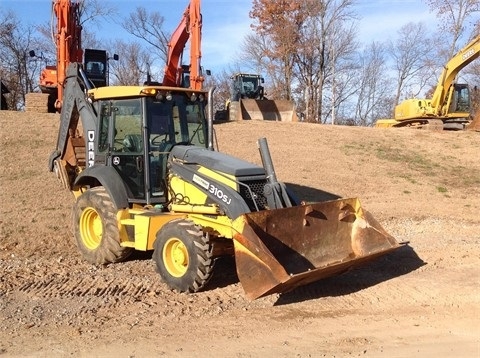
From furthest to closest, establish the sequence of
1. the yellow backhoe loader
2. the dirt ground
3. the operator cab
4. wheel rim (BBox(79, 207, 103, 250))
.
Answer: wheel rim (BBox(79, 207, 103, 250))
the operator cab
the yellow backhoe loader
the dirt ground

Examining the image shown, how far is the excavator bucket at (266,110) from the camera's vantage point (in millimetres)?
23609

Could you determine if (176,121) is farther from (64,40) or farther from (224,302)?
(64,40)

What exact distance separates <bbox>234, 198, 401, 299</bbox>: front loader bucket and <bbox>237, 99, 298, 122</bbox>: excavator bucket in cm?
1664

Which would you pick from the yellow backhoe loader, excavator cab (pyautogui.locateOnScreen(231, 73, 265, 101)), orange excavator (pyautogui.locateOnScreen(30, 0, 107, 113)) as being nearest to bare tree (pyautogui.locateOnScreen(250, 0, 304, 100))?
excavator cab (pyautogui.locateOnScreen(231, 73, 265, 101))

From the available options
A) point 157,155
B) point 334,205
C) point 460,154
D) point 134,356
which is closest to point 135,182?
point 157,155

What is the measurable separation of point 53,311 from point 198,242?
168 centimetres

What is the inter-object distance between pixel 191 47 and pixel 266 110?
25.0 ft

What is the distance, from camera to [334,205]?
21.9ft

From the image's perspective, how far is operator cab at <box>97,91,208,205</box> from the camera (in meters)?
Answer: 7.05

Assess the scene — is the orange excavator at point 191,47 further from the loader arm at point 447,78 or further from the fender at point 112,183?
the loader arm at point 447,78

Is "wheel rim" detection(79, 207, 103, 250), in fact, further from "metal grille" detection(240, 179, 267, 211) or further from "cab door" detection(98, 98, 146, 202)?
"metal grille" detection(240, 179, 267, 211)

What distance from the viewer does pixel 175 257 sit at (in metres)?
6.36

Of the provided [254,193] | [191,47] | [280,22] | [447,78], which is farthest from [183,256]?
[280,22]

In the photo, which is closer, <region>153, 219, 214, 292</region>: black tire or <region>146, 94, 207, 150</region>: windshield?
<region>153, 219, 214, 292</region>: black tire
